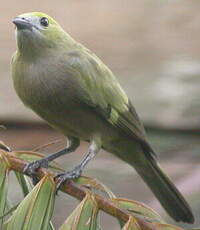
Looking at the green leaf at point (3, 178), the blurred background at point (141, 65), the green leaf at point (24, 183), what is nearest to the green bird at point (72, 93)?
the green leaf at point (24, 183)

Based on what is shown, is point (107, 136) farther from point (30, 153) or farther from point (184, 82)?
point (184, 82)

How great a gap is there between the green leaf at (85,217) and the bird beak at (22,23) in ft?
3.15

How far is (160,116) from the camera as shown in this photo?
18.2 ft

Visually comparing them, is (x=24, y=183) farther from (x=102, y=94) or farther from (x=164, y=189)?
(x=164, y=189)

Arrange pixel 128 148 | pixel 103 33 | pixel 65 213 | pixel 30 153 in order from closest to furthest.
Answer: pixel 30 153 → pixel 128 148 → pixel 65 213 → pixel 103 33

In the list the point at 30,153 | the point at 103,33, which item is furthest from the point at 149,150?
the point at 103,33

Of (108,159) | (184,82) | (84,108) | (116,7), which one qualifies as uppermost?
(84,108)

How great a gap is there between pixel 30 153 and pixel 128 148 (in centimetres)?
112

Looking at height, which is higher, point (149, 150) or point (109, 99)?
point (109, 99)

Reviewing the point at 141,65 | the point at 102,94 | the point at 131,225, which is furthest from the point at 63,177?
the point at 141,65

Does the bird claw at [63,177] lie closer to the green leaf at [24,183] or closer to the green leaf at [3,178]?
the green leaf at [24,183]

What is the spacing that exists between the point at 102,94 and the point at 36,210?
105cm

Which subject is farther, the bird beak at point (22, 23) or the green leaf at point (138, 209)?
the bird beak at point (22, 23)

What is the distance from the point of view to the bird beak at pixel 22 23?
281cm
